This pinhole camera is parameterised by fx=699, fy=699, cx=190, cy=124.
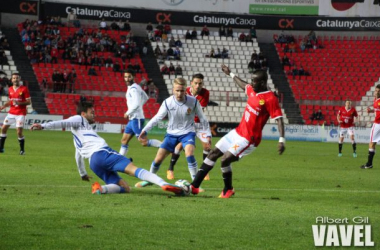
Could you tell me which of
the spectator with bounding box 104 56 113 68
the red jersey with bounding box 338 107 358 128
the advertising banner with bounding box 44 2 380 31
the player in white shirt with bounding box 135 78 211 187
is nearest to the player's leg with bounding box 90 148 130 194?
the player in white shirt with bounding box 135 78 211 187

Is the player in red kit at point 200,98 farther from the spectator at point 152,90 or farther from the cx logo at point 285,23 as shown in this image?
the cx logo at point 285,23

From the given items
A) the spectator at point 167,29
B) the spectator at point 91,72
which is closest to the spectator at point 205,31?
the spectator at point 167,29

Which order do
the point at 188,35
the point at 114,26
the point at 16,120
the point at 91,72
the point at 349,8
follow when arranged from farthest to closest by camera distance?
the point at 349,8, the point at 188,35, the point at 114,26, the point at 91,72, the point at 16,120

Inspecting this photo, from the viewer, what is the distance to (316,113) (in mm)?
51625

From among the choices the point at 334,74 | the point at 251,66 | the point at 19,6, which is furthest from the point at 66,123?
the point at 334,74

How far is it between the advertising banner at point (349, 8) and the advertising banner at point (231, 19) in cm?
66

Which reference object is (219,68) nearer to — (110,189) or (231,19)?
(231,19)

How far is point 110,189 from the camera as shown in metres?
12.0

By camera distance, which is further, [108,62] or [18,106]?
[108,62]

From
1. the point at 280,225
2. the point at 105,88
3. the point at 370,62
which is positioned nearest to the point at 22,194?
the point at 280,225

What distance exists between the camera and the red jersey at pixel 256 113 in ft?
39.1

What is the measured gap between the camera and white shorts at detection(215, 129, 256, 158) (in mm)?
12008

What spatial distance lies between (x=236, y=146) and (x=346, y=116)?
21.9 m

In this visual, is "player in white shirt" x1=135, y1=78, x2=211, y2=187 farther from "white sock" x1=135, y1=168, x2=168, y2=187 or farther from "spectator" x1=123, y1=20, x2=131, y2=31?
"spectator" x1=123, y1=20, x2=131, y2=31
